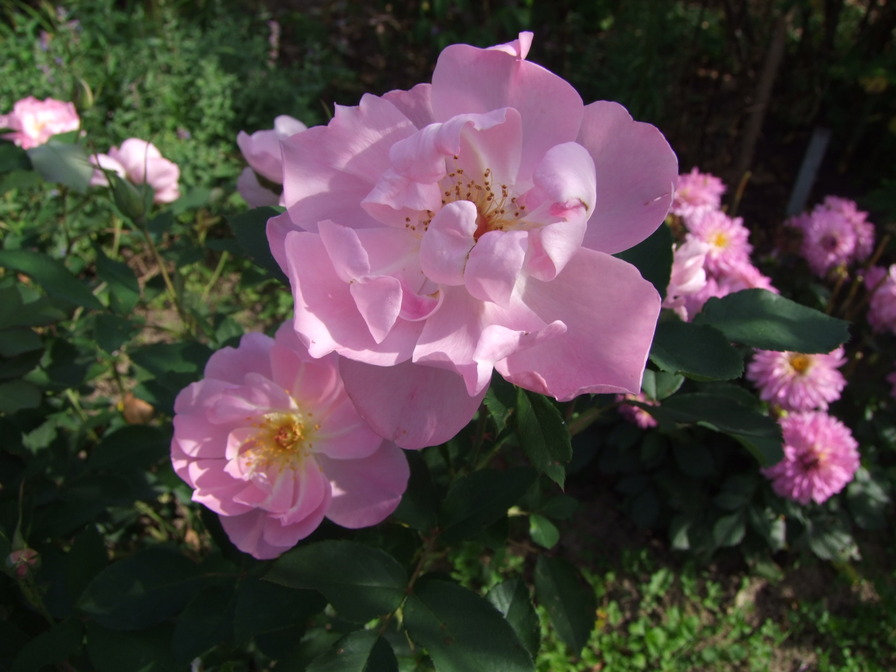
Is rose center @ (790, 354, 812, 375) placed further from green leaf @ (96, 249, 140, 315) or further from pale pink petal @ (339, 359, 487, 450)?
green leaf @ (96, 249, 140, 315)

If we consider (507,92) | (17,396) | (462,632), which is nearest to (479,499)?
(462,632)

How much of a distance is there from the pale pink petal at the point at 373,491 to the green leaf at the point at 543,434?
18 centimetres

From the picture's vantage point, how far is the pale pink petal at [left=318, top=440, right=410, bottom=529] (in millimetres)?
759

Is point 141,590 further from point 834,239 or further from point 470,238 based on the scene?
point 834,239

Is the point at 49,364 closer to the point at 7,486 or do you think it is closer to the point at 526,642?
the point at 7,486

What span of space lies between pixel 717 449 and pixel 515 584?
1158 millimetres

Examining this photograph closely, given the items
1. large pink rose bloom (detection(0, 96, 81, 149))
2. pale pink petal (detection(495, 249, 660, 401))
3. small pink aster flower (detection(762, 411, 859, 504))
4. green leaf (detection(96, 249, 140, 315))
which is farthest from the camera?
small pink aster flower (detection(762, 411, 859, 504))

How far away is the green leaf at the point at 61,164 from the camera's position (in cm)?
118

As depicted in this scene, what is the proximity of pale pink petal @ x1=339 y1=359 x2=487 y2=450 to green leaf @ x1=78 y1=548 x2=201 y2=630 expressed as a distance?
1.65 feet

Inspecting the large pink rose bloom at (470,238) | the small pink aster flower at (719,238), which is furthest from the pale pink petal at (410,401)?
the small pink aster flower at (719,238)

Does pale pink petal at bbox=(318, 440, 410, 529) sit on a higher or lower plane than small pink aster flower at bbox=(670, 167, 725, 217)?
higher

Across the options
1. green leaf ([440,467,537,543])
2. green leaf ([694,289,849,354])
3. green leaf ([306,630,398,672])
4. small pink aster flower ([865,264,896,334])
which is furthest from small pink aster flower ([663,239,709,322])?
small pink aster flower ([865,264,896,334])

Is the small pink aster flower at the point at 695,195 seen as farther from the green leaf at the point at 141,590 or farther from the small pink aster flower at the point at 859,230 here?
the green leaf at the point at 141,590

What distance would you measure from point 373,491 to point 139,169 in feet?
3.02
